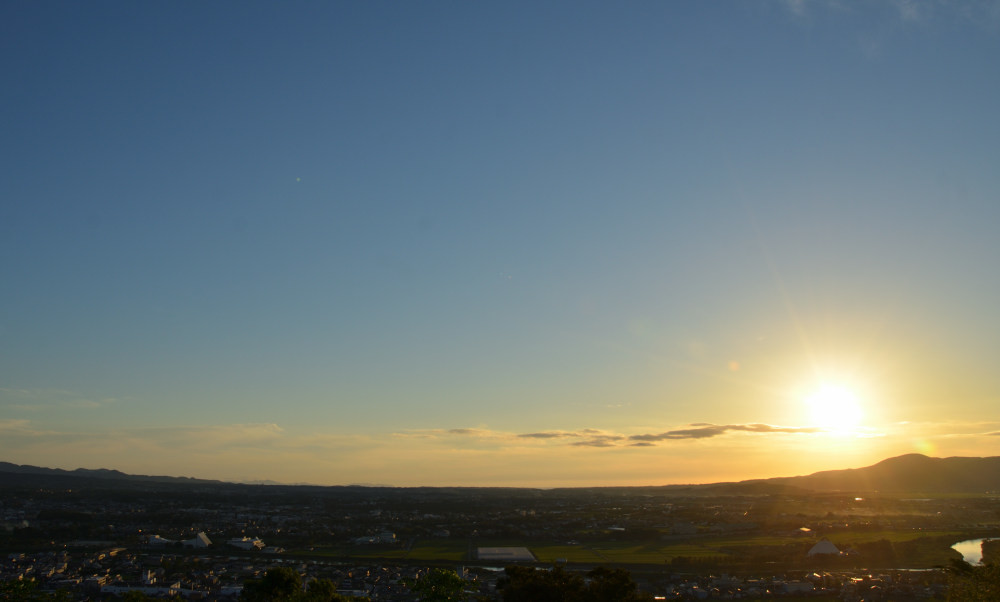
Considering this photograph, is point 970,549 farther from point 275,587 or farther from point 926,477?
point 926,477

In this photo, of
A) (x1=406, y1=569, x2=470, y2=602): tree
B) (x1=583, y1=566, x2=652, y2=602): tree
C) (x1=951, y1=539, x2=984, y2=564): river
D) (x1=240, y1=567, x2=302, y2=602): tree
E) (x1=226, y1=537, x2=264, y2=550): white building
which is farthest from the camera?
(x1=226, y1=537, x2=264, y2=550): white building

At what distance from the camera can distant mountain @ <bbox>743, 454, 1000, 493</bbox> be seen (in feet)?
549

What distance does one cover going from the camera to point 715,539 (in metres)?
72.4

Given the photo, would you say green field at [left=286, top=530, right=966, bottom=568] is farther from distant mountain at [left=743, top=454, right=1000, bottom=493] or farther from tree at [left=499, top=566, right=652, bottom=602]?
distant mountain at [left=743, top=454, right=1000, bottom=493]

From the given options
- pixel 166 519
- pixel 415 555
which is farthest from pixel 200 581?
pixel 166 519

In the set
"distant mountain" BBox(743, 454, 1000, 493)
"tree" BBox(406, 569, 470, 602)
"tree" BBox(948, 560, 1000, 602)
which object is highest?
"tree" BBox(948, 560, 1000, 602)

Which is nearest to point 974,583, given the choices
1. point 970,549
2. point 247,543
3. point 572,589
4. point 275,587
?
point 572,589

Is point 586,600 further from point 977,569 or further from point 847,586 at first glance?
point 847,586

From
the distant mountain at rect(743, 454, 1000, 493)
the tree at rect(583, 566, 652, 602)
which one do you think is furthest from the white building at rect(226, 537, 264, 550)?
the distant mountain at rect(743, 454, 1000, 493)

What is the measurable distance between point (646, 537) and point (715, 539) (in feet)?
24.8

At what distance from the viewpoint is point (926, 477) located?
176 meters

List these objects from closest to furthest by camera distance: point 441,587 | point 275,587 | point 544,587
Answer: point 441,587 → point 544,587 → point 275,587

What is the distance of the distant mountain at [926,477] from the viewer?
167250 millimetres

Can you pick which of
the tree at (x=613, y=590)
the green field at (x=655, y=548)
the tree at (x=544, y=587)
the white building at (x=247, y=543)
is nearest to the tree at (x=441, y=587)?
the tree at (x=544, y=587)
